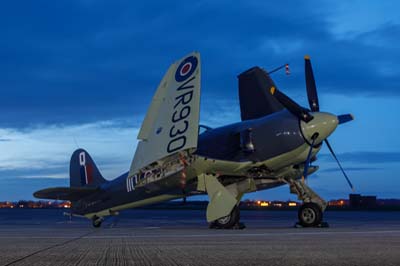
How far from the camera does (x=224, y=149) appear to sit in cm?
1688

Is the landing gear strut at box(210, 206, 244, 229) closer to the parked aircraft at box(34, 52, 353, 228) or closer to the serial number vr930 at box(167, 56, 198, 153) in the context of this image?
the parked aircraft at box(34, 52, 353, 228)

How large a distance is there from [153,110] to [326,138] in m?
5.59

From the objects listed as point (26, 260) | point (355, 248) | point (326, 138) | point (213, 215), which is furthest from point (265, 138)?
point (26, 260)

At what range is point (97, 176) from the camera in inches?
942

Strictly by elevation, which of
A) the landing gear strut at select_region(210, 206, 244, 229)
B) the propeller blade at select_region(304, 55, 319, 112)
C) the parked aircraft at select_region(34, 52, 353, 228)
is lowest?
the landing gear strut at select_region(210, 206, 244, 229)

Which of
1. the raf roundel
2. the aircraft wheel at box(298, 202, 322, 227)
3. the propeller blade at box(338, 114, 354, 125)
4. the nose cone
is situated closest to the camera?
the raf roundel

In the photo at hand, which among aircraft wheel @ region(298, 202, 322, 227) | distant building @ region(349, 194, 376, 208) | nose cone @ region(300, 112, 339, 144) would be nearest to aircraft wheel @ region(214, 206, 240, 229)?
aircraft wheel @ region(298, 202, 322, 227)

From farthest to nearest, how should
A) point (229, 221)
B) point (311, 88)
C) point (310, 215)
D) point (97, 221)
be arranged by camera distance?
point (97, 221) → point (311, 88) → point (229, 221) → point (310, 215)

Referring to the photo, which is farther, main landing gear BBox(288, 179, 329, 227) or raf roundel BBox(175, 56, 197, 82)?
main landing gear BBox(288, 179, 329, 227)

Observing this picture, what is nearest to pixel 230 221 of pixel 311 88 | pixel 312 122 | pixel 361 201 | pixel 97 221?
pixel 312 122

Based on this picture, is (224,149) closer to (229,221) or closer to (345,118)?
(229,221)

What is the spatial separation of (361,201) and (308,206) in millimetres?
66727

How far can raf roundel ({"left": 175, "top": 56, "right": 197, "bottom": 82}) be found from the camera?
606 inches

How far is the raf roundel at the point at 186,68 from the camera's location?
15391mm
